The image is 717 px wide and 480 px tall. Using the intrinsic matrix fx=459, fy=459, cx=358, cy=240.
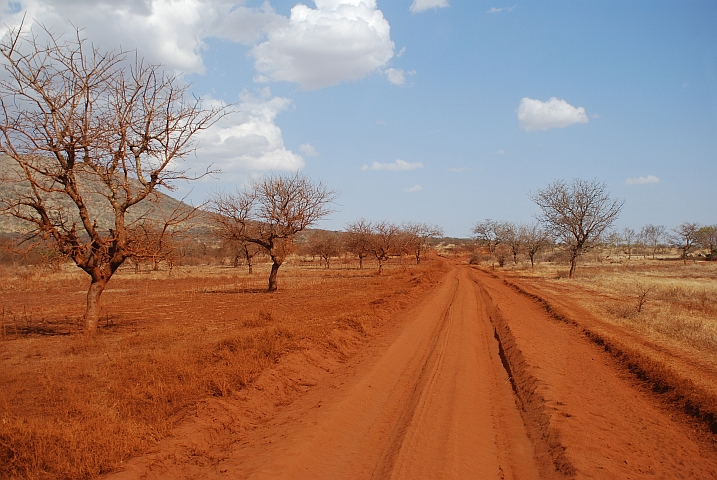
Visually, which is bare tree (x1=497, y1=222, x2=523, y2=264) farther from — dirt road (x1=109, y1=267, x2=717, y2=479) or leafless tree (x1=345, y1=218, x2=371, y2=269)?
dirt road (x1=109, y1=267, x2=717, y2=479)

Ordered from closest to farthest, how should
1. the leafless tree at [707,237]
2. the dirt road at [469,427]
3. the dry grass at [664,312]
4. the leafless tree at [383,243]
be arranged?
the dirt road at [469,427], the dry grass at [664,312], the leafless tree at [383,243], the leafless tree at [707,237]

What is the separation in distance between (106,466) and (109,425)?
2.76 feet

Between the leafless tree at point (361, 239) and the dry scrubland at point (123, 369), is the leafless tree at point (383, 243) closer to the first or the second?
the leafless tree at point (361, 239)

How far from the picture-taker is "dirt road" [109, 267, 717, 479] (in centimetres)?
550

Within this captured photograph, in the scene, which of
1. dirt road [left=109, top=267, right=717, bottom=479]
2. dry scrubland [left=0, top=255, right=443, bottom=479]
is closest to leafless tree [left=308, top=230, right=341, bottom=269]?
dry scrubland [left=0, top=255, right=443, bottom=479]

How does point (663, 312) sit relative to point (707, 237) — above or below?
below

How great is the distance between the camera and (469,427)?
679cm

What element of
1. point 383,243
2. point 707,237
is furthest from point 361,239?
point 707,237

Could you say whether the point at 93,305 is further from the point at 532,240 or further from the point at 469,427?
the point at 532,240

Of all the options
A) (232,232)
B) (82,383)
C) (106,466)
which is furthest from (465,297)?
(106,466)

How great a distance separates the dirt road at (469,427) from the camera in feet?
18.0

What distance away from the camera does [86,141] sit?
1267cm

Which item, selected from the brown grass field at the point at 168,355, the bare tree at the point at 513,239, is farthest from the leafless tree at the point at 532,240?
the brown grass field at the point at 168,355

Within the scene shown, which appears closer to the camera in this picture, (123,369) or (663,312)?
(123,369)
